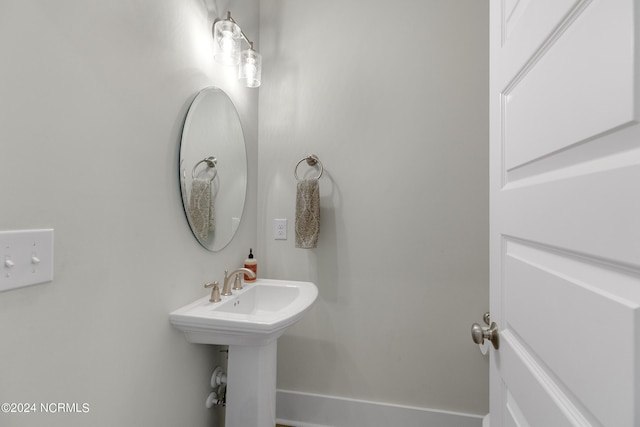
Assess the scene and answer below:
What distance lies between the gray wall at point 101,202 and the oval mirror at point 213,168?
5 centimetres

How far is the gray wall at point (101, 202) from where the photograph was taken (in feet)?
2.07

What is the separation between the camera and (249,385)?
1196 mm

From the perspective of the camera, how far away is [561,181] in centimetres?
51

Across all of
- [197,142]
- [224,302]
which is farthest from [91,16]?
[224,302]

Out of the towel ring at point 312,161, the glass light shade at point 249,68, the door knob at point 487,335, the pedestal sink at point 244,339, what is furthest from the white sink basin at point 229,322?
the glass light shade at point 249,68

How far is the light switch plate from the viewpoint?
0.59 m

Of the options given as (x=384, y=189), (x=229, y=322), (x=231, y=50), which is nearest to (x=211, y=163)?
(x=231, y=50)

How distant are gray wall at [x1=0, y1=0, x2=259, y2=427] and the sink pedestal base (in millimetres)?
162

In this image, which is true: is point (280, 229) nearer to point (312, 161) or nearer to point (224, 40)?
point (312, 161)

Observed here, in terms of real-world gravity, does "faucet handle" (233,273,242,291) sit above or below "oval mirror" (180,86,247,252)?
below

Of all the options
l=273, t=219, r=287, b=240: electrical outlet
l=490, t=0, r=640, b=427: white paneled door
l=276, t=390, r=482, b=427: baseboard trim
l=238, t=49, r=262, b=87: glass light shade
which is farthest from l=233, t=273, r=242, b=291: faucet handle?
l=490, t=0, r=640, b=427: white paneled door

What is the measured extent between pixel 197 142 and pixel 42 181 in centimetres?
62

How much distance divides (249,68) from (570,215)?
146cm

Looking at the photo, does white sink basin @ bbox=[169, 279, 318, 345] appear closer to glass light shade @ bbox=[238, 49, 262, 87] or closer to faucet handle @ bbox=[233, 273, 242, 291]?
faucet handle @ bbox=[233, 273, 242, 291]
